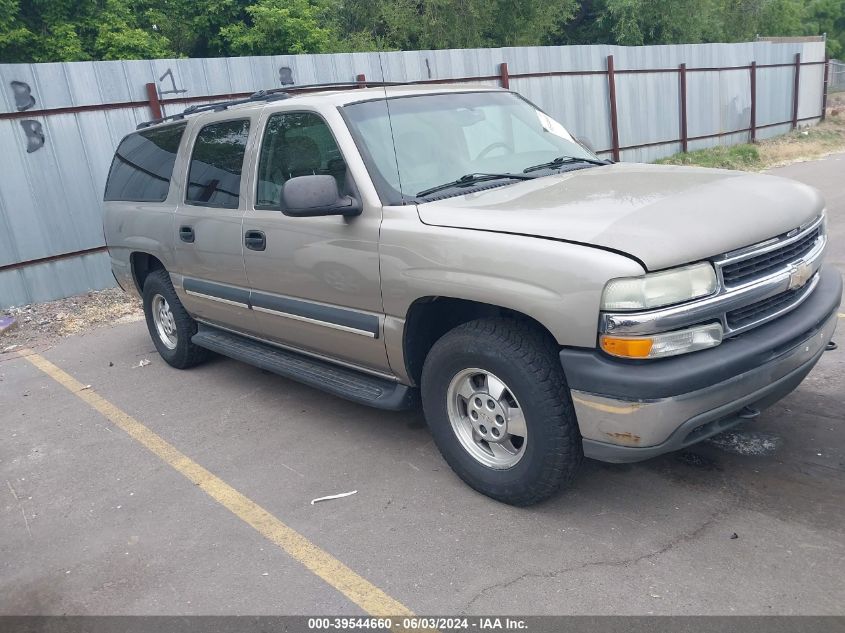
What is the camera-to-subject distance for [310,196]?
11.9 feet

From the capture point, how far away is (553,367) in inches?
127

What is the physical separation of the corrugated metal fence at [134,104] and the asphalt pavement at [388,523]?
4177 mm

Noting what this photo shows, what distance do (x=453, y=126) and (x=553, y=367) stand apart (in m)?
1.68

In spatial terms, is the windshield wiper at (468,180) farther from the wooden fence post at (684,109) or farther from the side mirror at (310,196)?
the wooden fence post at (684,109)

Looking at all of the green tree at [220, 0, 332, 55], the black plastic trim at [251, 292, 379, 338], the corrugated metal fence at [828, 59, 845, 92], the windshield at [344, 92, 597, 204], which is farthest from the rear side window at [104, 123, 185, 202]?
the corrugated metal fence at [828, 59, 845, 92]

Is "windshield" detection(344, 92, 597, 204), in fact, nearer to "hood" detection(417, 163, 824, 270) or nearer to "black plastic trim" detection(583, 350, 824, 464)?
"hood" detection(417, 163, 824, 270)

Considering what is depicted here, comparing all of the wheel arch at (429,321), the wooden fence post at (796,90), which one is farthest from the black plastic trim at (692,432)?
the wooden fence post at (796,90)

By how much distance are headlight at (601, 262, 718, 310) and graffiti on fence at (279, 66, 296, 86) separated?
8.32 metres

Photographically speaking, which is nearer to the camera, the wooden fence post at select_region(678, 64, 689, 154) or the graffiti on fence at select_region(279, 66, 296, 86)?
the graffiti on fence at select_region(279, 66, 296, 86)

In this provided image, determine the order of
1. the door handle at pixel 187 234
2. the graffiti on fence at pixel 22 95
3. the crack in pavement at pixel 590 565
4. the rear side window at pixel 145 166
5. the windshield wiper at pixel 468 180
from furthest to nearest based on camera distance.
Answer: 1. the graffiti on fence at pixel 22 95
2. the rear side window at pixel 145 166
3. the door handle at pixel 187 234
4. the windshield wiper at pixel 468 180
5. the crack in pavement at pixel 590 565

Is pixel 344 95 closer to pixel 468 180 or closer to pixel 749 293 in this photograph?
pixel 468 180

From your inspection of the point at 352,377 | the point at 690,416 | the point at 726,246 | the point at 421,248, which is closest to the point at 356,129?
the point at 421,248

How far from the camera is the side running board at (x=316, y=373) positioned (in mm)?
4012

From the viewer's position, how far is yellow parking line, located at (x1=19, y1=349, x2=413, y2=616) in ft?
9.94
